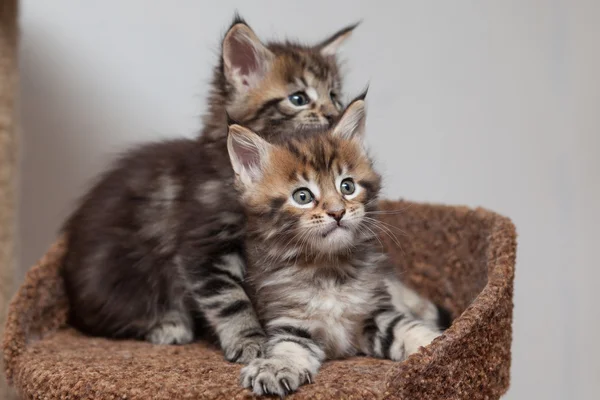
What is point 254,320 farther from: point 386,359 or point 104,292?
point 104,292

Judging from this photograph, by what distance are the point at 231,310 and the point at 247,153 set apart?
35cm

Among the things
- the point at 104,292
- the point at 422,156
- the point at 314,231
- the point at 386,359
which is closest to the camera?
the point at 314,231

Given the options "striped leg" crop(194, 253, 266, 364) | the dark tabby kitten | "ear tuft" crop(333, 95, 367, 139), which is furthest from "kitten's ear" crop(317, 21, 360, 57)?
"striped leg" crop(194, 253, 266, 364)

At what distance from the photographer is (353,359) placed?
4.87 feet

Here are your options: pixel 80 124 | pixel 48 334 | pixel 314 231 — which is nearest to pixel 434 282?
pixel 314 231

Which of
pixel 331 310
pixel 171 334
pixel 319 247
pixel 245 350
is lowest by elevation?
pixel 171 334

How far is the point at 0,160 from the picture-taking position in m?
1.98

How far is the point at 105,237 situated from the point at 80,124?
94cm

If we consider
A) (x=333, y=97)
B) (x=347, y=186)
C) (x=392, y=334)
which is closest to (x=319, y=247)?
(x=347, y=186)

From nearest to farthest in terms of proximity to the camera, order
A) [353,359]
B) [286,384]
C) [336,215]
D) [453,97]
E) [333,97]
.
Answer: [286,384] < [336,215] < [353,359] < [333,97] < [453,97]

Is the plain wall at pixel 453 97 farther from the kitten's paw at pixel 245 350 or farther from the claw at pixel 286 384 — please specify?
the claw at pixel 286 384

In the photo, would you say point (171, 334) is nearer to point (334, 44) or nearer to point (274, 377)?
point (274, 377)

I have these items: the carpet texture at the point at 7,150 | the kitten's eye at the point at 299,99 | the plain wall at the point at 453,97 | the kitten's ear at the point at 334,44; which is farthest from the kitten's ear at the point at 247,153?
the plain wall at the point at 453,97

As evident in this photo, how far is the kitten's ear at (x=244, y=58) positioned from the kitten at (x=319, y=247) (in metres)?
0.36
